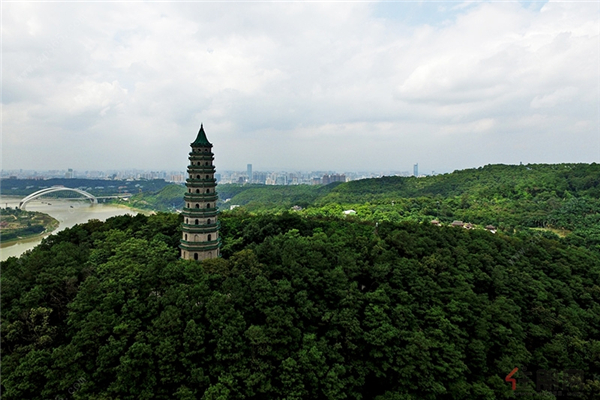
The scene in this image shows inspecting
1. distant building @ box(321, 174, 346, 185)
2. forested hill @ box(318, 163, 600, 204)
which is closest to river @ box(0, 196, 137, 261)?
forested hill @ box(318, 163, 600, 204)

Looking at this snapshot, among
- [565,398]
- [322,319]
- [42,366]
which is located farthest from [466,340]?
[42,366]

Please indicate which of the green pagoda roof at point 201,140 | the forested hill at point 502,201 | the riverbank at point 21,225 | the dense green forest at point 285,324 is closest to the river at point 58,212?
the riverbank at point 21,225

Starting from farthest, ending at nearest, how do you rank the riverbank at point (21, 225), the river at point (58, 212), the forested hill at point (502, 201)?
1. the forested hill at point (502, 201)
2. the riverbank at point (21, 225)
3. the river at point (58, 212)

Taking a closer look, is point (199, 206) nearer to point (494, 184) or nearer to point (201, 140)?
point (201, 140)

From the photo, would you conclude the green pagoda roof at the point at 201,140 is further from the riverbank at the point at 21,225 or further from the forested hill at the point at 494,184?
the forested hill at the point at 494,184

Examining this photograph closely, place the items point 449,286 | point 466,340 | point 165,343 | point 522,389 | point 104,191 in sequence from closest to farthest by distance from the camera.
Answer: point 165,343
point 522,389
point 466,340
point 449,286
point 104,191

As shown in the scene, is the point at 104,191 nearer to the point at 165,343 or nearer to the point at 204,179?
the point at 204,179

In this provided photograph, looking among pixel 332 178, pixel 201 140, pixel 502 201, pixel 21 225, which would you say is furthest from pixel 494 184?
pixel 332 178
